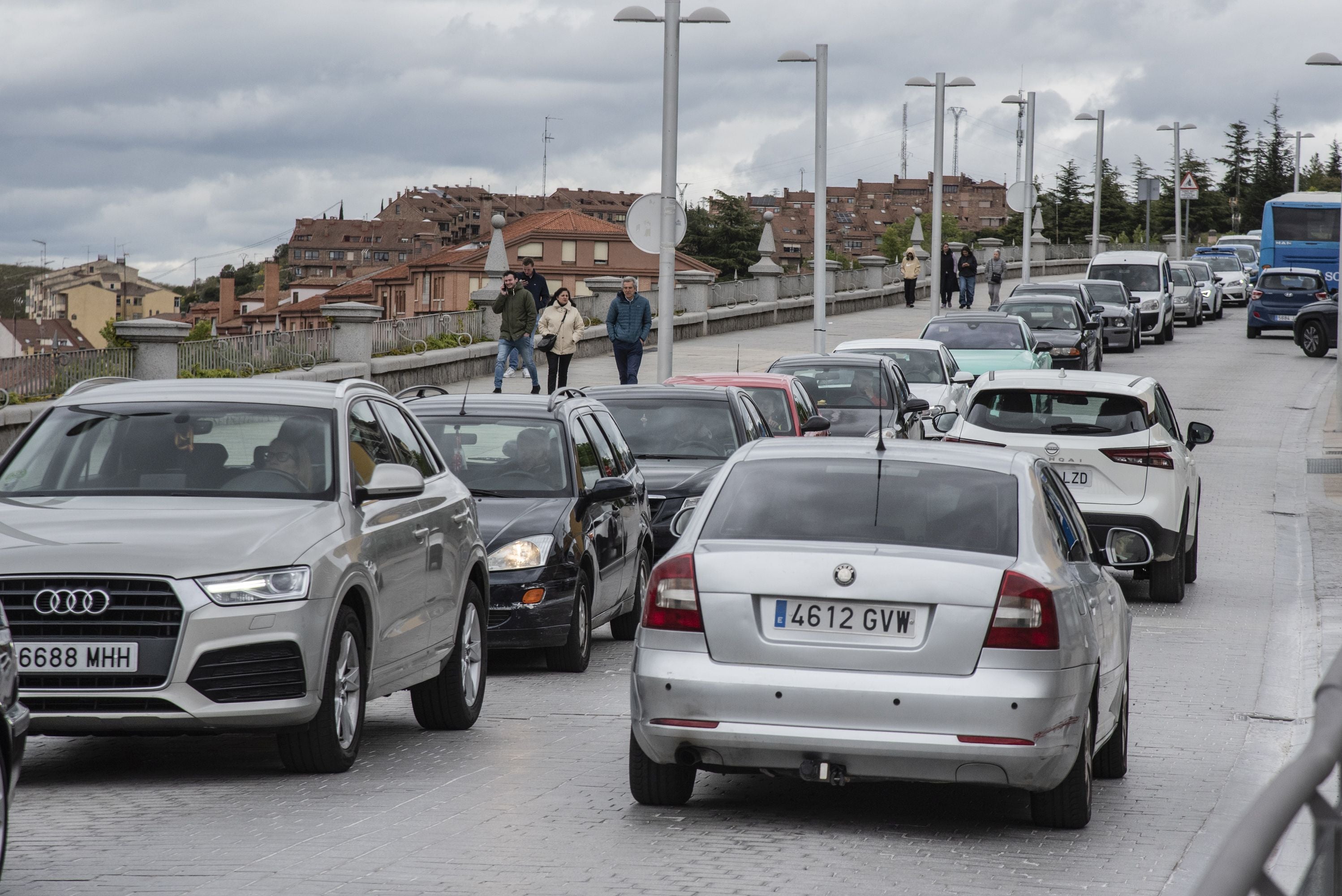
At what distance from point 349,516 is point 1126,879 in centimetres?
344

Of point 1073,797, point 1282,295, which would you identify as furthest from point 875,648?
point 1282,295

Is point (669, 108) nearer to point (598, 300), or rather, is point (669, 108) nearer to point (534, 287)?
point (534, 287)

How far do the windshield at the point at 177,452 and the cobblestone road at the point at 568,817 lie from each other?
1.17 metres

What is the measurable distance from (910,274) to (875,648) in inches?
2110

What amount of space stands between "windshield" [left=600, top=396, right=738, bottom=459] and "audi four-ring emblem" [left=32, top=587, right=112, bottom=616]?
8.48 meters

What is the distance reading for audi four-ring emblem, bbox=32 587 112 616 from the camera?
277 inches

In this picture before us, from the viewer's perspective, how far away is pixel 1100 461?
1441cm

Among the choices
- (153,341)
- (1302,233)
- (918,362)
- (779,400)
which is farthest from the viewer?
(1302,233)

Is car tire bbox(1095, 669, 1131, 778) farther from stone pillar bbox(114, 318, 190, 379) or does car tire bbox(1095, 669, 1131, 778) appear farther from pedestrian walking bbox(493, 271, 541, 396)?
pedestrian walking bbox(493, 271, 541, 396)

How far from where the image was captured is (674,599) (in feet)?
22.1

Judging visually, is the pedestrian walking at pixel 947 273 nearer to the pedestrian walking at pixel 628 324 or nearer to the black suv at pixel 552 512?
the pedestrian walking at pixel 628 324

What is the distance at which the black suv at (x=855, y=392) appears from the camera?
20656mm

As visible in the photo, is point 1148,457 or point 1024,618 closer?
point 1024,618

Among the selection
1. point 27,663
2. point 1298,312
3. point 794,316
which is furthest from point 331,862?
point 794,316
